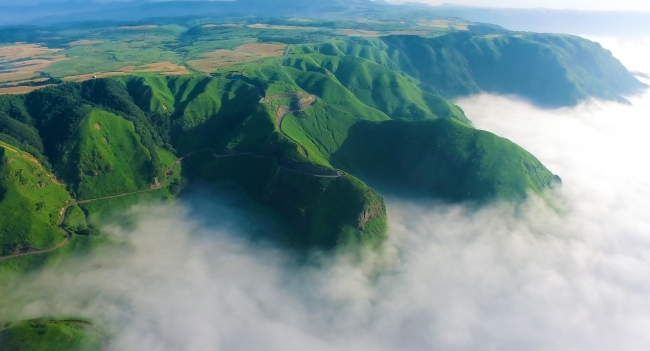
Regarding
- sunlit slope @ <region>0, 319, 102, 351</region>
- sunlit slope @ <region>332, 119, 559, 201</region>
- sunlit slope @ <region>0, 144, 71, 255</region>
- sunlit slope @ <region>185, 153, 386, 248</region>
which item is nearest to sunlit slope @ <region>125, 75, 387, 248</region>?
sunlit slope @ <region>185, 153, 386, 248</region>

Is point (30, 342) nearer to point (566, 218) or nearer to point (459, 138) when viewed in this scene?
point (459, 138)

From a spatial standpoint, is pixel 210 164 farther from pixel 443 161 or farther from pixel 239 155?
pixel 443 161

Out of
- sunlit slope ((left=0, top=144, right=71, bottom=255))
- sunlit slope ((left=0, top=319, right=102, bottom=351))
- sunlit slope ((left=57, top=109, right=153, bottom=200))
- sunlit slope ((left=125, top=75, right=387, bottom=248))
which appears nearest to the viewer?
sunlit slope ((left=0, top=319, right=102, bottom=351))

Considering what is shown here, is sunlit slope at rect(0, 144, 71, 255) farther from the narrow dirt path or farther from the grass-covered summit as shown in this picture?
the narrow dirt path

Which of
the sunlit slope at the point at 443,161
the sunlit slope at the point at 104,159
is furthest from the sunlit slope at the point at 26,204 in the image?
the sunlit slope at the point at 443,161

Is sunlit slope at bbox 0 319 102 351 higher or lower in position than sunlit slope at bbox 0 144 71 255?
lower
